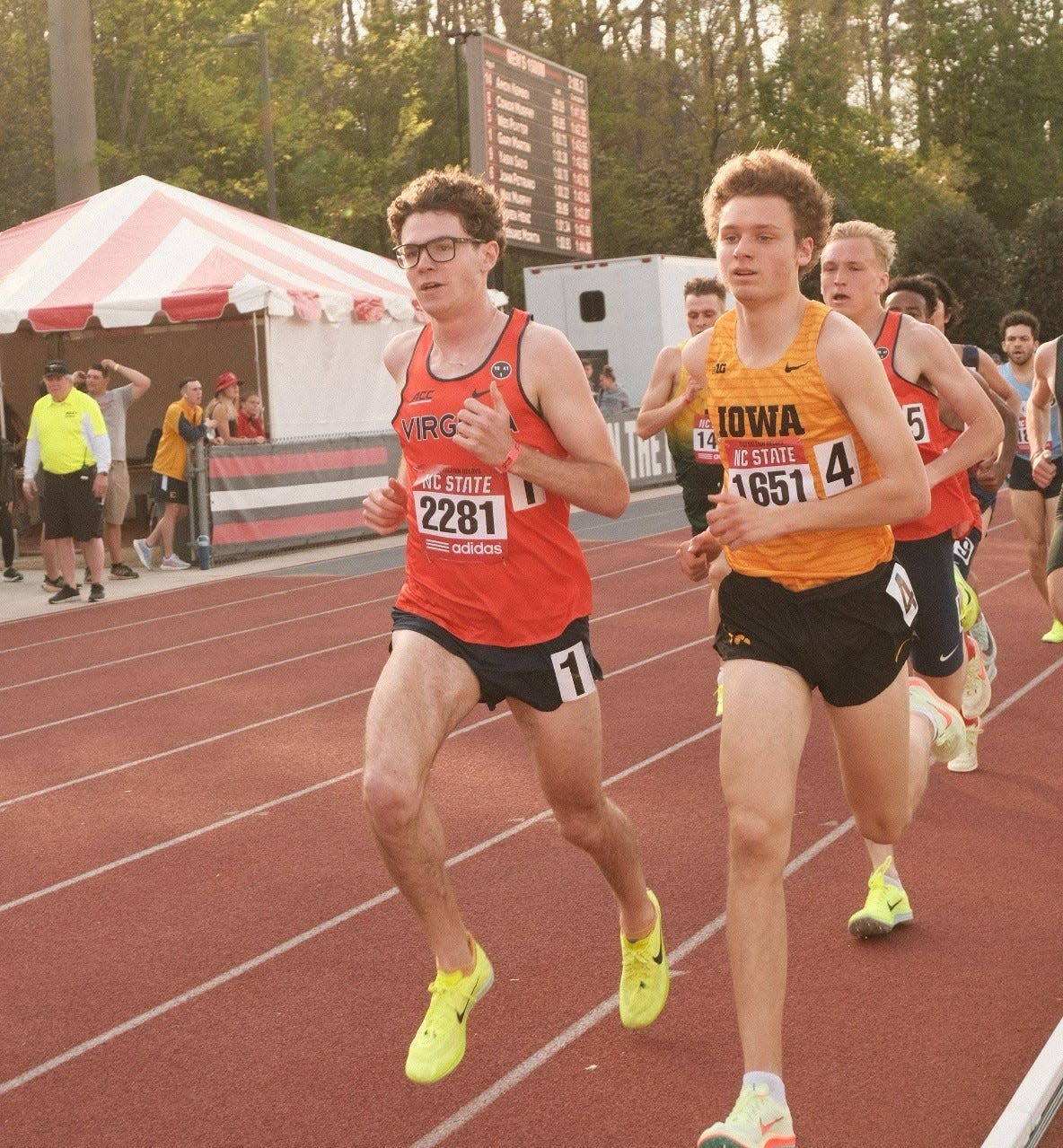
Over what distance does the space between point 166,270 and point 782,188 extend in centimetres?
1551

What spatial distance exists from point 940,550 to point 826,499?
1960mm

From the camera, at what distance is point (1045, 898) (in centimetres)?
531

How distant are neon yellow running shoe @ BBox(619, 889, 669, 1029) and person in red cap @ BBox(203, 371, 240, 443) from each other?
46.1ft

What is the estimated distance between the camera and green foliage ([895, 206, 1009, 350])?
43.6m

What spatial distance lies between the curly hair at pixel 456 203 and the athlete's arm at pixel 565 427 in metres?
0.33

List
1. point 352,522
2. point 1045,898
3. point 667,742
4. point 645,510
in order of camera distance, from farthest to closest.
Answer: point 645,510 → point 352,522 → point 667,742 → point 1045,898

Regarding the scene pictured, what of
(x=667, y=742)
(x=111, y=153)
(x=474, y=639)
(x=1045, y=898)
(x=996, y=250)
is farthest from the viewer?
(x=996, y=250)

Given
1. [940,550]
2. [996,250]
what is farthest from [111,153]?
[940,550]

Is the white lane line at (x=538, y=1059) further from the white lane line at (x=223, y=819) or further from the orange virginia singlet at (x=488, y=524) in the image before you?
the white lane line at (x=223, y=819)

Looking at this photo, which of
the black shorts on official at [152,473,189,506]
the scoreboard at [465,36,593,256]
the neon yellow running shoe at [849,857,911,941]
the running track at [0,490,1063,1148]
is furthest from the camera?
the scoreboard at [465,36,593,256]

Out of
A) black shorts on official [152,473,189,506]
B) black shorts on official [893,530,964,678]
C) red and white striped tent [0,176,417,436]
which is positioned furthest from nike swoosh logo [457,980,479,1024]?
red and white striped tent [0,176,417,436]

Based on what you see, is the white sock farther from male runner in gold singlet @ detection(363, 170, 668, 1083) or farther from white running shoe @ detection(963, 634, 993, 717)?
white running shoe @ detection(963, 634, 993, 717)

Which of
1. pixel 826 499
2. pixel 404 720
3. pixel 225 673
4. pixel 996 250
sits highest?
pixel 996 250

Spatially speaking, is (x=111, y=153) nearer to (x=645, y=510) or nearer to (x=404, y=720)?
(x=645, y=510)
